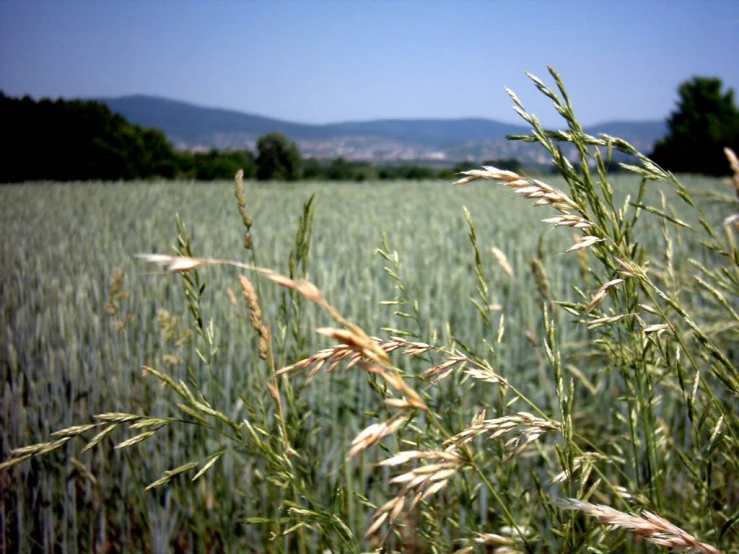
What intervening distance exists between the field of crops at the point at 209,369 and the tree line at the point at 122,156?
2.20 ft

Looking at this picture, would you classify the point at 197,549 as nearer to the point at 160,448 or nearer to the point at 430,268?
the point at 160,448

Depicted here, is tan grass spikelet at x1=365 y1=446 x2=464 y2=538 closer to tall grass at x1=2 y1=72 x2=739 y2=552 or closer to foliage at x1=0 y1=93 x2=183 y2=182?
tall grass at x1=2 y1=72 x2=739 y2=552

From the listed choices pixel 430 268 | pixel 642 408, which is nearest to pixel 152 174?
pixel 430 268

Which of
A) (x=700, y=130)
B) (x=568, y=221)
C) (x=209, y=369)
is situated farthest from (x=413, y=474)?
(x=700, y=130)

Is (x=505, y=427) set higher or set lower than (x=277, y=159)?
lower

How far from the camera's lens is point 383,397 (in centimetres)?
75

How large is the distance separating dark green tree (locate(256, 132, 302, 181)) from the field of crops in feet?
57.8

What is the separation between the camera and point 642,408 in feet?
2.68

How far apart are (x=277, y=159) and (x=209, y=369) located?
2206 centimetres

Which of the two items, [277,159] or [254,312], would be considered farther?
[277,159]

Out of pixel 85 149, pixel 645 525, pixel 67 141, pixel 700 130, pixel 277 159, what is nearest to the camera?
pixel 645 525

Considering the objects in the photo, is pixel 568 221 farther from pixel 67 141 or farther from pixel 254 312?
pixel 67 141

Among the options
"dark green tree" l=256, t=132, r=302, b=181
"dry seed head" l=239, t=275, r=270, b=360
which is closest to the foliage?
"dry seed head" l=239, t=275, r=270, b=360

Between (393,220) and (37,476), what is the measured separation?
544 centimetres
